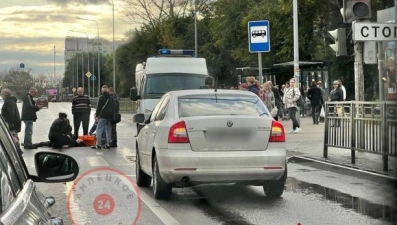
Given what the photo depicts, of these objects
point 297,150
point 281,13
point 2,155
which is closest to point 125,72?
point 281,13

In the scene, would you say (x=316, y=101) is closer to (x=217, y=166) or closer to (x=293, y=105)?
(x=293, y=105)

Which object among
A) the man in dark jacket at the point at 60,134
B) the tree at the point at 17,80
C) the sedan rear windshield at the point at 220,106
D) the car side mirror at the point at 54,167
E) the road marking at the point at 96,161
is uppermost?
the tree at the point at 17,80

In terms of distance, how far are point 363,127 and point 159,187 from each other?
4.43 m

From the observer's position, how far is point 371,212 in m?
8.42

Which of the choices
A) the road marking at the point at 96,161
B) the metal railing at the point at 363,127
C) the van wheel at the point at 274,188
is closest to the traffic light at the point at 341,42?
the metal railing at the point at 363,127

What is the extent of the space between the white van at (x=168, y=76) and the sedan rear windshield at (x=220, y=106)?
10.7 metres

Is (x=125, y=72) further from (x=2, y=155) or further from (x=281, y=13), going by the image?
(x=2, y=155)

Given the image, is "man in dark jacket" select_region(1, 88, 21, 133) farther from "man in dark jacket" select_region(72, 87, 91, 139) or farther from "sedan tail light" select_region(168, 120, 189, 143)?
"sedan tail light" select_region(168, 120, 189, 143)

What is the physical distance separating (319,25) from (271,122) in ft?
103

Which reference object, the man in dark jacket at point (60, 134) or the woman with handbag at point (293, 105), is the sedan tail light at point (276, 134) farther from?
the woman with handbag at point (293, 105)

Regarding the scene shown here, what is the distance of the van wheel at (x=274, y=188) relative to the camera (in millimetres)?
9564

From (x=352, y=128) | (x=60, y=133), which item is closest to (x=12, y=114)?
(x=60, y=133)

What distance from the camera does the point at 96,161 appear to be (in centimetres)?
1522

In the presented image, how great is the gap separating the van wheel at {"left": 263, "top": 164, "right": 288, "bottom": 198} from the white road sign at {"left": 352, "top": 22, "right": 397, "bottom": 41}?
3321mm
